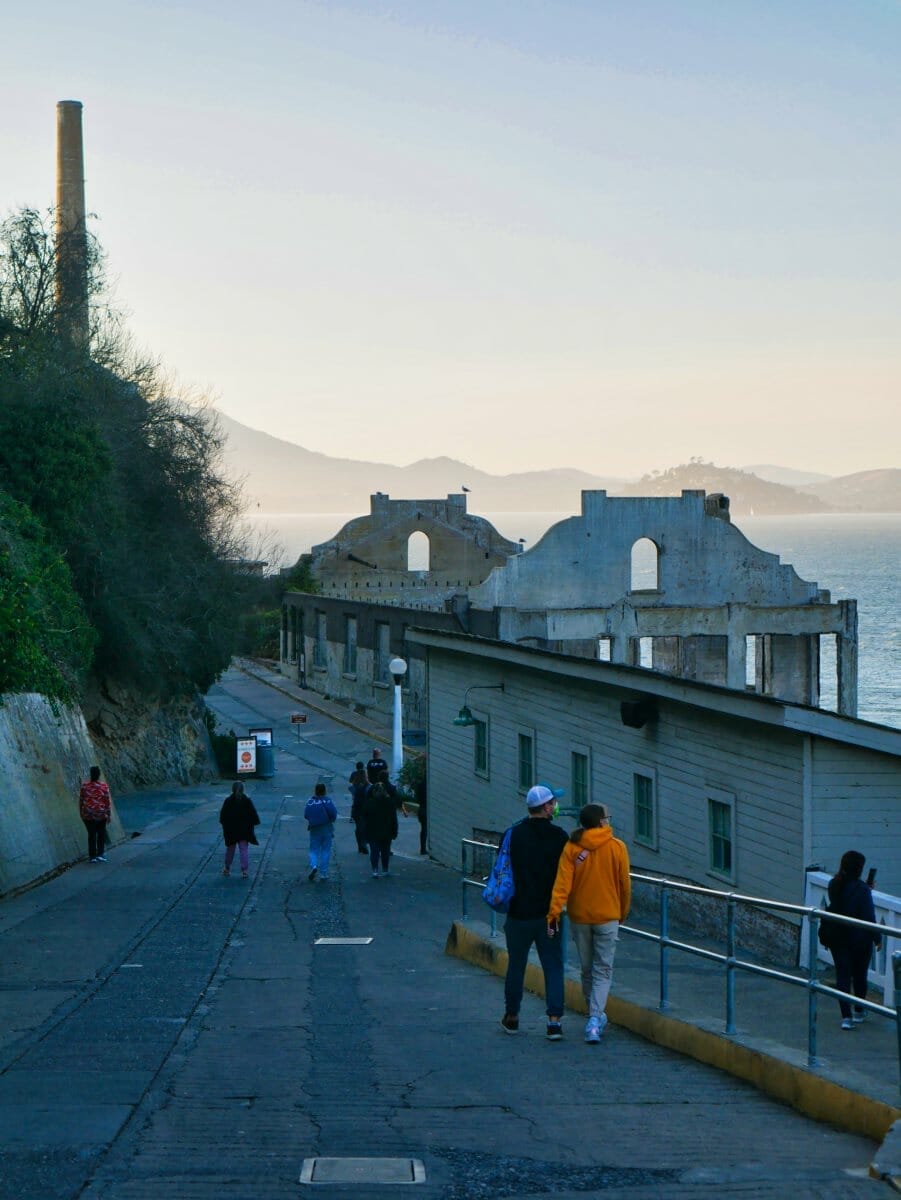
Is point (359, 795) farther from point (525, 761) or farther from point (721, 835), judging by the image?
point (721, 835)

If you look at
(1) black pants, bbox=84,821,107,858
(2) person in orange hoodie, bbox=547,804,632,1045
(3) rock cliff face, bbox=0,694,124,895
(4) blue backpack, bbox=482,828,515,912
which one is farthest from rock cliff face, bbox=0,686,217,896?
(2) person in orange hoodie, bbox=547,804,632,1045

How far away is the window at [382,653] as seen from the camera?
62531 millimetres

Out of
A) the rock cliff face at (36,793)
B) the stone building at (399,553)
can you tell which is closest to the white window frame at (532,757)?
the rock cliff face at (36,793)

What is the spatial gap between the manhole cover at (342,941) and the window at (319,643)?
54127 mm

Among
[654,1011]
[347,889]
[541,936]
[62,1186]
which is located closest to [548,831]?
[541,936]

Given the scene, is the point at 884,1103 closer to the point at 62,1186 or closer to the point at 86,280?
the point at 62,1186

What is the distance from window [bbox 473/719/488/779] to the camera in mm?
25812

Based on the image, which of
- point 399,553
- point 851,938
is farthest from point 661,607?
point 851,938

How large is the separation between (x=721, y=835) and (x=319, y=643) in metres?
54.8

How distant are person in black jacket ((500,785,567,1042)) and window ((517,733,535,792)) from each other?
13.2m

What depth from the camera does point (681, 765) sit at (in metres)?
18.5

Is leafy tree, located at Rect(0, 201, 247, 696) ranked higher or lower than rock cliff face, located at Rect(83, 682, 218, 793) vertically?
higher

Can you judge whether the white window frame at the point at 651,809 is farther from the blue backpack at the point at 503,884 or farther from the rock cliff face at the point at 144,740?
the rock cliff face at the point at 144,740

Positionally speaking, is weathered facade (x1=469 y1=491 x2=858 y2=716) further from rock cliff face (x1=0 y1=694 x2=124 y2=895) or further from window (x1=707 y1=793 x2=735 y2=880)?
window (x1=707 y1=793 x2=735 y2=880)
